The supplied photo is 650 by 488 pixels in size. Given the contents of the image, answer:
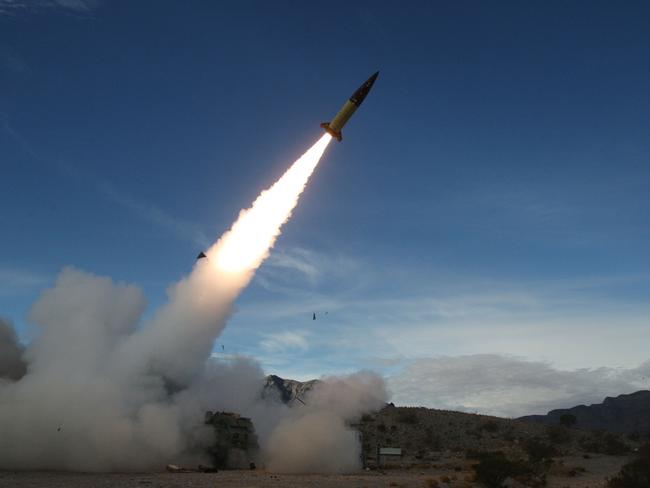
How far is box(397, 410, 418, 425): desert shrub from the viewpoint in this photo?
62094 millimetres

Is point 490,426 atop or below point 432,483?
atop

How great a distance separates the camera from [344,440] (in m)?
33.1

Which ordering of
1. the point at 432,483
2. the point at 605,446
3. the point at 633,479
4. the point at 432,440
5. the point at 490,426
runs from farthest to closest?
the point at 490,426, the point at 432,440, the point at 605,446, the point at 432,483, the point at 633,479

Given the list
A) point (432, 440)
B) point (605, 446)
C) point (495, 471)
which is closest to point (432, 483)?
point (495, 471)

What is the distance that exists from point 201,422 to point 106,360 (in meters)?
6.68

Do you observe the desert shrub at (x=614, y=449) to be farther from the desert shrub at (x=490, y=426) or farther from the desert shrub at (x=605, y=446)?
the desert shrub at (x=490, y=426)

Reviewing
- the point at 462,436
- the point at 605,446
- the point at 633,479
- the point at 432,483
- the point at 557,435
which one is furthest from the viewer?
the point at 462,436

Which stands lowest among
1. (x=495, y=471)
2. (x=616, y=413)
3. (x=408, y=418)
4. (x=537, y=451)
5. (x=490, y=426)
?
(x=495, y=471)

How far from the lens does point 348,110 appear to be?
28.9 m

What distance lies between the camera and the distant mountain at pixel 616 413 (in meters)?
130

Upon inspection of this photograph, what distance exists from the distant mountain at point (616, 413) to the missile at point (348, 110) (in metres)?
116

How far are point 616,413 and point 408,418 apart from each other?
104 m

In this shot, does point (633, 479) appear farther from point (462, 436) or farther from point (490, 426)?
point (490, 426)

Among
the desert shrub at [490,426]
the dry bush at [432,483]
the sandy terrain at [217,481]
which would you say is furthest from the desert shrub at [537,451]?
the dry bush at [432,483]
